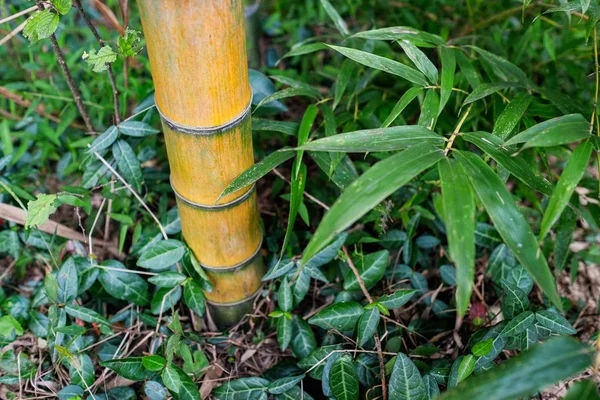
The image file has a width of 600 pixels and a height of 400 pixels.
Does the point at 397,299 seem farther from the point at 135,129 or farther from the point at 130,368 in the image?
the point at 135,129

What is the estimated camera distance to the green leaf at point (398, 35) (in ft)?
3.51

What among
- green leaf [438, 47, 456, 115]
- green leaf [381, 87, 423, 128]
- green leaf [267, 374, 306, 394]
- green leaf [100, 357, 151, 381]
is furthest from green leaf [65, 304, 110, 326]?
green leaf [438, 47, 456, 115]

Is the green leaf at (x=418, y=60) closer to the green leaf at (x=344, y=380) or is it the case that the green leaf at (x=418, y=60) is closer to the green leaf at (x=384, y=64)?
the green leaf at (x=384, y=64)

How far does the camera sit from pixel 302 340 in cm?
117

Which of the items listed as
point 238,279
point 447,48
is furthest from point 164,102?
point 447,48

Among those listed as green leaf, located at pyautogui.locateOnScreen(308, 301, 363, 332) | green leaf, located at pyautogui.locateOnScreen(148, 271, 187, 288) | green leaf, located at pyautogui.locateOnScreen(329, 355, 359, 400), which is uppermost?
green leaf, located at pyautogui.locateOnScreen(148, 271, 187, 288)

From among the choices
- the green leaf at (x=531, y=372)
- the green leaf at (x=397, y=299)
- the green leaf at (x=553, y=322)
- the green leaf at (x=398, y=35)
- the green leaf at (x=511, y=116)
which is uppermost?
the green leaf at (x=398, y=35)

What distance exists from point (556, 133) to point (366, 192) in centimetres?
30

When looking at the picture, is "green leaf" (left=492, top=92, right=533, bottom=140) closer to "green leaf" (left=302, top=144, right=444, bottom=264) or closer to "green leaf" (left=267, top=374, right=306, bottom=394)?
"green leaf" (left=302, top=144, right=444, bottom=264)

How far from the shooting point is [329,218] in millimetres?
731

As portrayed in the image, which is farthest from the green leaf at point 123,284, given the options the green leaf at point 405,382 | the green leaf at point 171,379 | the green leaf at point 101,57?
the green leaf at point 405,382

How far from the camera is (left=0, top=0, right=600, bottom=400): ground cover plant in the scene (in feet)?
2.81

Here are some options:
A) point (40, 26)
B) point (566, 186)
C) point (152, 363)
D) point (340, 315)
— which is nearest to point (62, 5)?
point (40, 26)

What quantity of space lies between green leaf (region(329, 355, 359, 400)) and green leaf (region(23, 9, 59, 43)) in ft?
2.70
